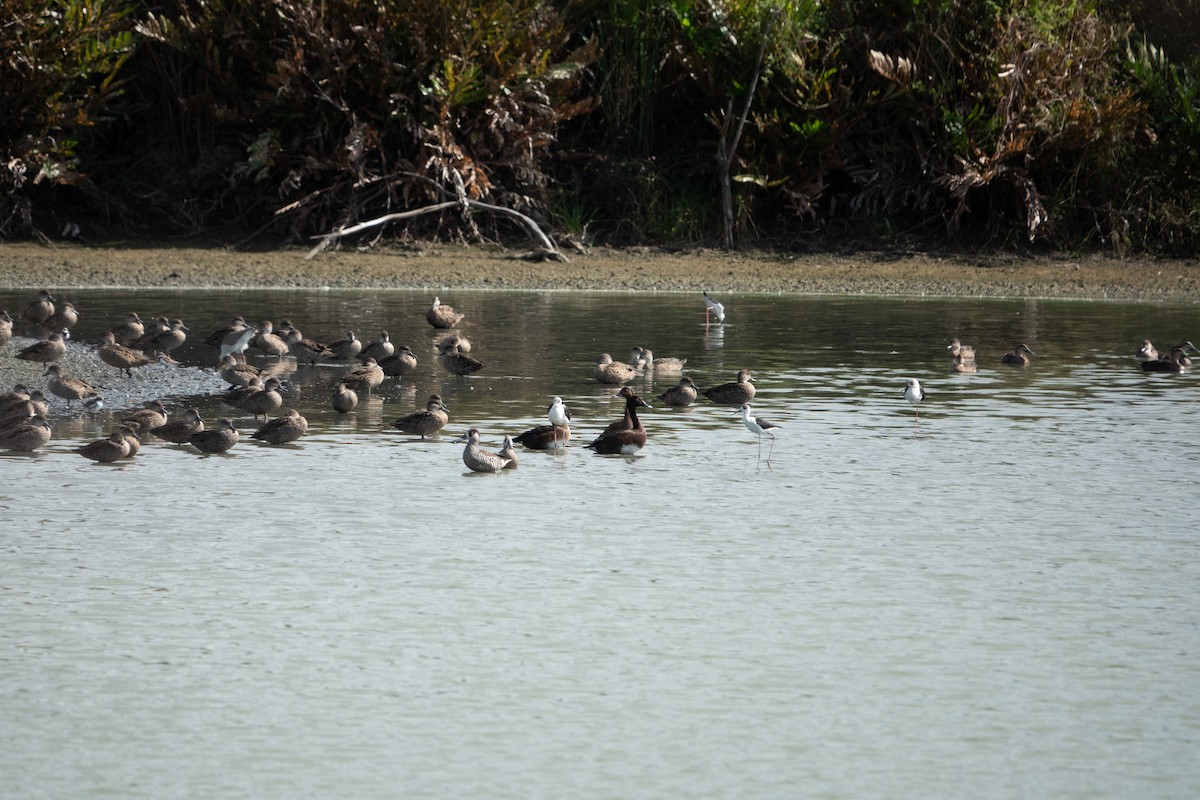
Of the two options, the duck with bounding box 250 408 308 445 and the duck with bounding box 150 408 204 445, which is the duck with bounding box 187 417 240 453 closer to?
the duck with bounding box 150 408 204 445

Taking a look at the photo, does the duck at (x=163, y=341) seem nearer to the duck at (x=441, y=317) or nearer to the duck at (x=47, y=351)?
the duck at (x=47, y=351)

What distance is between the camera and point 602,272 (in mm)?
28719

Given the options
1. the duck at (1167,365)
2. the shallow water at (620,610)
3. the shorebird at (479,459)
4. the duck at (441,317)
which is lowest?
the shallow water at (620,610)

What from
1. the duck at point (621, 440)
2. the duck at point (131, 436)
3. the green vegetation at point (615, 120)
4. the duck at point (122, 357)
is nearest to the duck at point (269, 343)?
the duck at point (122, 357)

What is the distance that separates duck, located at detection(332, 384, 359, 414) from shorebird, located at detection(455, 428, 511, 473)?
116 inches

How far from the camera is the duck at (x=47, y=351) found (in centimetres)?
1823

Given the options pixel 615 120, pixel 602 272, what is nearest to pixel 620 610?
pixel 602 272

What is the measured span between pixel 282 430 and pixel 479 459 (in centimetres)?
206

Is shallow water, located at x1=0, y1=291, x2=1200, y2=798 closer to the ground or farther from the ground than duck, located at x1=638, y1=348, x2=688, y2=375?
closer to the ground

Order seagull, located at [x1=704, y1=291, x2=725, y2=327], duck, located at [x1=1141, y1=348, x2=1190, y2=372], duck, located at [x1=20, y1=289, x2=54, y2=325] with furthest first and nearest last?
seagull, located at [x1=704, y1=291, x2=725, y2=327] < duck, located at [x1=20, y1=289, x2=54, y2=325] < duck, located at [x1=1141, y1=348, x2=1190, y2=372]

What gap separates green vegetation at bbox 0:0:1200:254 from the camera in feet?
95.6

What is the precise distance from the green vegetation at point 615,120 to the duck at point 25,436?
50.9 feet

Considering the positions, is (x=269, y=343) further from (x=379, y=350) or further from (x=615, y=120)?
(x=615, y=120)

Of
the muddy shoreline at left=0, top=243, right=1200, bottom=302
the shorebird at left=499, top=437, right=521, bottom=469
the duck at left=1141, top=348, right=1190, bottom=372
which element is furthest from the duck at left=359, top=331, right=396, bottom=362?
the muddy shoreline at left=0, top=243, right=1200, bottom=302
